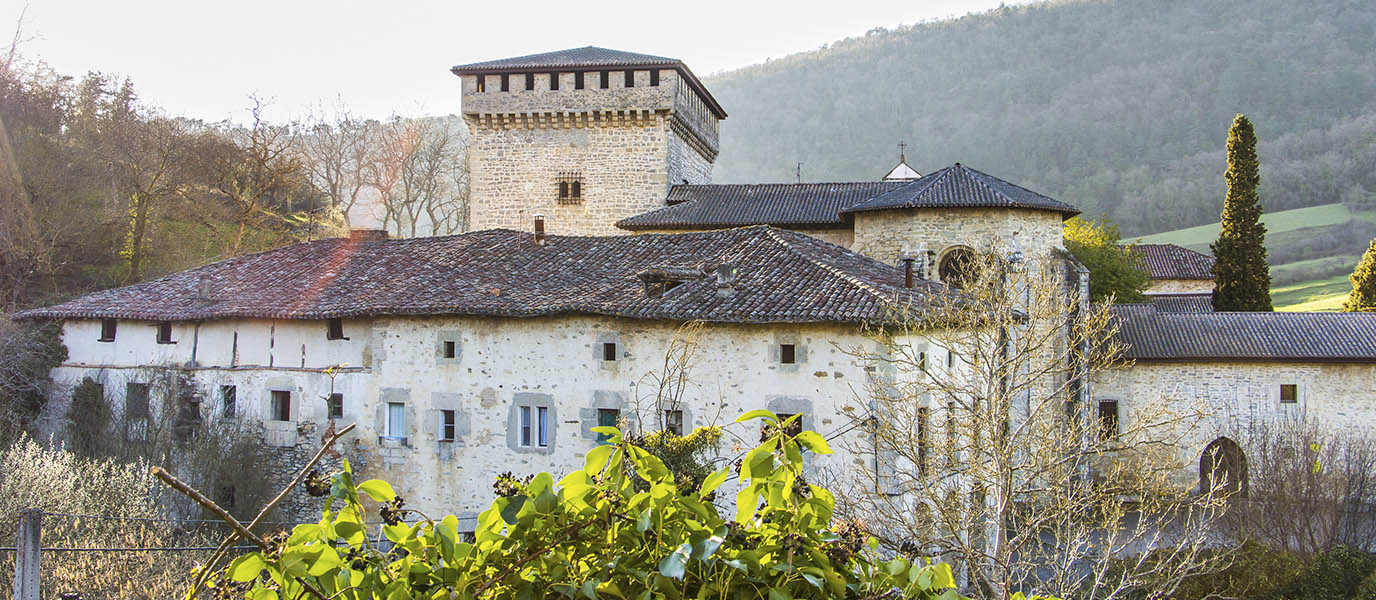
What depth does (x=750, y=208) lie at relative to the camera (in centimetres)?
2906

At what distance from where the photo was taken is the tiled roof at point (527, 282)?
56.9 ft

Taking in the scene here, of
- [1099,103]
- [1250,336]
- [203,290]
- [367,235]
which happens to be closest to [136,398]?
[203,290]

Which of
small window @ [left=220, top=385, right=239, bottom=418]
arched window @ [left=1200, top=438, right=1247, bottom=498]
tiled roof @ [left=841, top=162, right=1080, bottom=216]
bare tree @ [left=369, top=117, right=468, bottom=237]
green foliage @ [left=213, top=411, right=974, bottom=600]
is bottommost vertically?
arched window @ [left=1200, top=438, right=1247, bottom=498]

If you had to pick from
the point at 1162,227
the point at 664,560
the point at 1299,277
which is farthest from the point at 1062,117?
the point at 664,560

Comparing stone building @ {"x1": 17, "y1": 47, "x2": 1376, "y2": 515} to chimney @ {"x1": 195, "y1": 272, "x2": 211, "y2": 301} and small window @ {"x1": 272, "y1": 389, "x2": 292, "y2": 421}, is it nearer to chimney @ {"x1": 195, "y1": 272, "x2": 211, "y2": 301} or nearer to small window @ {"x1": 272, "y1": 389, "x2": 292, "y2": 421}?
small window @ {"x1": 272, "y1": 389, "x2": 292, "y2": 421}

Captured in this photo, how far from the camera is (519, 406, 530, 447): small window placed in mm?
18609

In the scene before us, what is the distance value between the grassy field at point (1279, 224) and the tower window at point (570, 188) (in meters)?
53.1

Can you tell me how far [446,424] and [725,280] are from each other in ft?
18.9

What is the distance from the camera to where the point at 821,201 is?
2884cm

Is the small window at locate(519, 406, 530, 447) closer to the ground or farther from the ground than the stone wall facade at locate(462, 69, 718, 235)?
closer to the ground

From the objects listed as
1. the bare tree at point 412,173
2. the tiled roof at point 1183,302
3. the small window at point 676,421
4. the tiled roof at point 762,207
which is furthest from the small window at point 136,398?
the tiled roof at point 1183,302

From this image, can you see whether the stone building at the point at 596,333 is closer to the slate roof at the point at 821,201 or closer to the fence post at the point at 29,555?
the slate roof at the point at 821,201

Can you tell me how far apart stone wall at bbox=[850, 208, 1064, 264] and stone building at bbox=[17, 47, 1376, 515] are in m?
0.05

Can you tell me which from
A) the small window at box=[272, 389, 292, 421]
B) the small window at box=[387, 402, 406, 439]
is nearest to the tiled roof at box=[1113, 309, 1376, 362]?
the small window at box=[387, 402, 406, 439]
